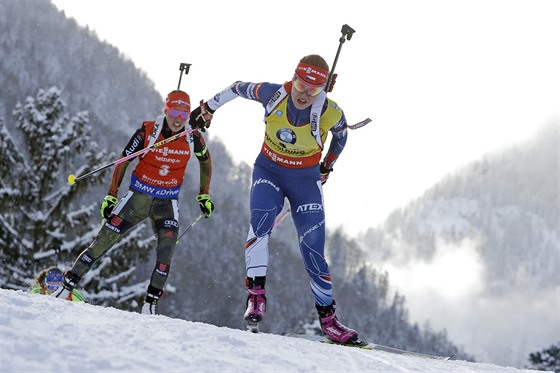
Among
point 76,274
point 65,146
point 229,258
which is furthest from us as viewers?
point 229,258

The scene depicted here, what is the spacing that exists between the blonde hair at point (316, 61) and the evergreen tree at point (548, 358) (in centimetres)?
2424

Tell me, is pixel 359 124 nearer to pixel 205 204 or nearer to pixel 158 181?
pixel 205 204

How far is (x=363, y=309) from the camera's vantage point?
121562mm

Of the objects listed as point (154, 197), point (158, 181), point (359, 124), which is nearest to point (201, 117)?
point (158, 181)

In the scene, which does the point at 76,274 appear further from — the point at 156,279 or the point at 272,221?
the point at 272,221

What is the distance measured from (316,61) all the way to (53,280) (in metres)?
4.55

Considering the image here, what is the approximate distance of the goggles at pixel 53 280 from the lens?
783 cm

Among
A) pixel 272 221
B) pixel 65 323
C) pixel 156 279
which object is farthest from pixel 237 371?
pixel 156 279

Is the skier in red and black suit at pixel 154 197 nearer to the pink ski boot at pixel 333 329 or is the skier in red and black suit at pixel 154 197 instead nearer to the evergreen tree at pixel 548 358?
the pink ski boot at pixel 333 329

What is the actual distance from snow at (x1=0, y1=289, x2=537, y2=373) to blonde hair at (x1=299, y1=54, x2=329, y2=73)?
2474 mm

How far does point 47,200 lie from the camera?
13789mm

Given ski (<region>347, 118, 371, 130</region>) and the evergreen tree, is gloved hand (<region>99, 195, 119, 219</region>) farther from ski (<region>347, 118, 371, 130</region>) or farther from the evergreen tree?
the evergreen tree

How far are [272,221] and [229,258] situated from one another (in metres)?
94.5

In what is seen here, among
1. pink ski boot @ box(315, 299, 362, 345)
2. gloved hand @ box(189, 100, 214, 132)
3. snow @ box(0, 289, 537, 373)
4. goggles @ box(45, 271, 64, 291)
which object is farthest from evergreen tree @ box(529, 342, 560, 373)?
snow @ box(0, 289, 537, 373)
